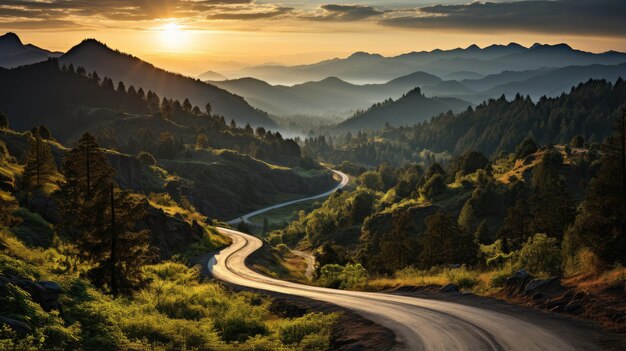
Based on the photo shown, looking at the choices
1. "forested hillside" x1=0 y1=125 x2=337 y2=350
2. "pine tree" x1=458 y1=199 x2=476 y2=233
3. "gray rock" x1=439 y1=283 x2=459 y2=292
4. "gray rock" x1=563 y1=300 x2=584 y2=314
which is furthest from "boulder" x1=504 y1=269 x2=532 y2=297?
"pine tree" x1=458 y1=199 x2=476 y2=233

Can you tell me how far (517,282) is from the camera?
32.9 m

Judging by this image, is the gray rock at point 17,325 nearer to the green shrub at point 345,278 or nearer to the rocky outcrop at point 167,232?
the green shrub at point 345,278

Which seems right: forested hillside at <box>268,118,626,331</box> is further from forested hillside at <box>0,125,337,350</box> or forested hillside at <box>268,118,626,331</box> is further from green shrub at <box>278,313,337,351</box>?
forested hillside at <box>0,125,337,350</box>

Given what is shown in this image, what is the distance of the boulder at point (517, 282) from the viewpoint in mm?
32281

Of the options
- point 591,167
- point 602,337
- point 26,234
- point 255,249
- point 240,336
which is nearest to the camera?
point 602,337

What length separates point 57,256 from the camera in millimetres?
41844

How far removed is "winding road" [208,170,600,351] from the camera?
22938mm

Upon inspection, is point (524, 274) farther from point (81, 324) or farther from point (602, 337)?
point (81, 324)

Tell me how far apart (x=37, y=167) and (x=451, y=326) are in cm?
4830

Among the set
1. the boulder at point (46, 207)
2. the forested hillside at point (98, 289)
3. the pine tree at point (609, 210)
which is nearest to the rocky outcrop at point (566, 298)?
the pine tree at point (609, 210)

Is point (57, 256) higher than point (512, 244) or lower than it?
higher

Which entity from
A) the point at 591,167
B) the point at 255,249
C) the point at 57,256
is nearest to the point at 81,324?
the point at 57,256

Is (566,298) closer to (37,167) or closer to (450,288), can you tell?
(450,288)

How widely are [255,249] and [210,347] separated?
64.3 m
